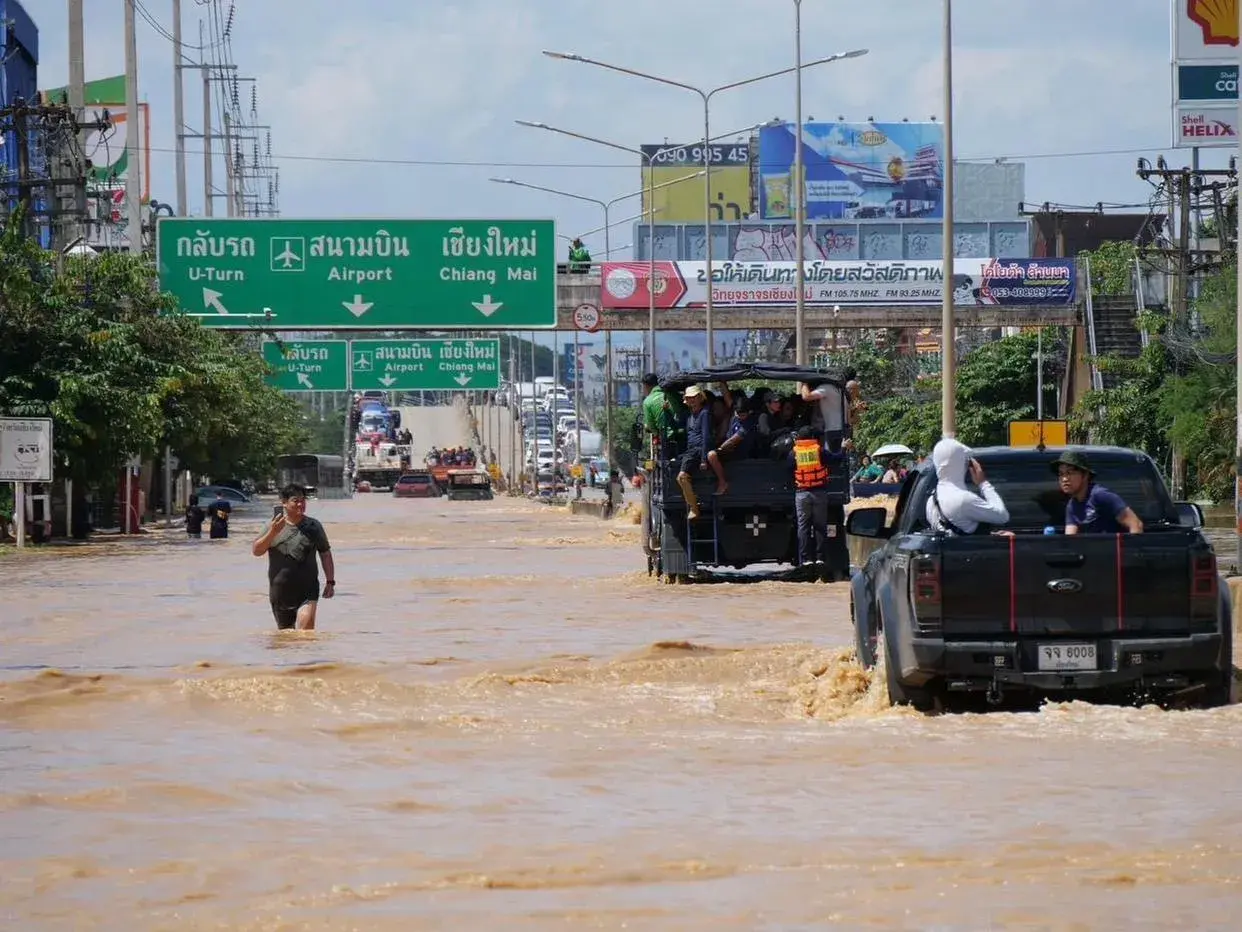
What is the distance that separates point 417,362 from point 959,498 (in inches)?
1964

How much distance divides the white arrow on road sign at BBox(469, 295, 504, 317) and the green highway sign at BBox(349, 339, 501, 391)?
1455 cm

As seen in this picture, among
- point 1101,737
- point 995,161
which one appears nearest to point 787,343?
point 995,161

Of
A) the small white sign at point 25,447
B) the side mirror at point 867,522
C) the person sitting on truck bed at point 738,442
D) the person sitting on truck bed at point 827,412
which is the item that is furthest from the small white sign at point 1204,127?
the side mirror at point 867,522

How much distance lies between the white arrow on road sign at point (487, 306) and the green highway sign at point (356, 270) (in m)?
0.02

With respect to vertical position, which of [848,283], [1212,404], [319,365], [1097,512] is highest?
[848,283]

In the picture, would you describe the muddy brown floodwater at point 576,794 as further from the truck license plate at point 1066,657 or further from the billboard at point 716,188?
the billboard at point 716,188

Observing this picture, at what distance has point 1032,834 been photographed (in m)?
8.73

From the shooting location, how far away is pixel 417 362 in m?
61.4

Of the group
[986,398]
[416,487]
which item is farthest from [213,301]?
[416,487]

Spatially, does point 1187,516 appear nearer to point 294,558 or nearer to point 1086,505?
point 1086,505

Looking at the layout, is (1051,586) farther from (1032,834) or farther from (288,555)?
(288,555)

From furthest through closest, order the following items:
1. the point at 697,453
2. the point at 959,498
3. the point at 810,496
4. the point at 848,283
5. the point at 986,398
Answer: the point at 986,398, the point at 848,283, the point at 697,453, the point at 810,496, the point at 959,498

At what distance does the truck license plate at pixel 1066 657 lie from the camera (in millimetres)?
11609

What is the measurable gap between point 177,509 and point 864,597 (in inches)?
2845
